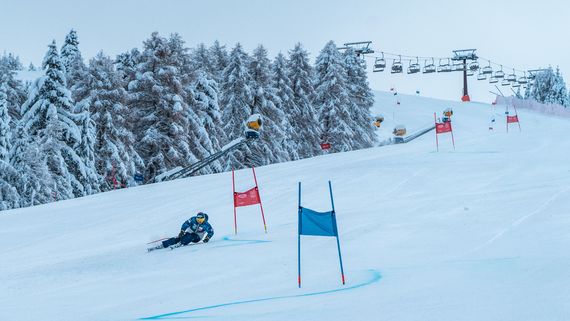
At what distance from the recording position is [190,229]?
1216cm

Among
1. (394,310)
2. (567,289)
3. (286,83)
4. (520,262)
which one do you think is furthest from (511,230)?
(286,83)

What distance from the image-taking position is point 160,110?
108 ft

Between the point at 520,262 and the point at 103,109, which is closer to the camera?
the point at 520,262

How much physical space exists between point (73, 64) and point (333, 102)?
62.5 feet

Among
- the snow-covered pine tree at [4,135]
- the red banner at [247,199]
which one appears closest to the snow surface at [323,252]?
the red banner at [247,199]

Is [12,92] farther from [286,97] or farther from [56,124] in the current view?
[286,97]

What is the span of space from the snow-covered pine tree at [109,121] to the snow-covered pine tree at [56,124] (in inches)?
85.6

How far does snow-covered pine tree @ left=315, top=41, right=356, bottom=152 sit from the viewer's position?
45.7m

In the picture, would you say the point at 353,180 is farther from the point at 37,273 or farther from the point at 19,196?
the point at 19,196

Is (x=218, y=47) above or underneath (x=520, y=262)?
above

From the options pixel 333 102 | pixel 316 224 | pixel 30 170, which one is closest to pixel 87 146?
pixel 30 170

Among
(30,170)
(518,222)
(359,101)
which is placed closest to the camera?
(518,222)

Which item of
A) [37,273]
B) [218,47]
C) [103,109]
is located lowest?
[37,273]

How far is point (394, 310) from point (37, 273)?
6.87 m
